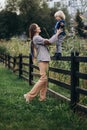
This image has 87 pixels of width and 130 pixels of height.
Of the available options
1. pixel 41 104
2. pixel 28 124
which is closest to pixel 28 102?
pixel 41 104

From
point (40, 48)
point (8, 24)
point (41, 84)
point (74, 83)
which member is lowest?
point (41, 84)

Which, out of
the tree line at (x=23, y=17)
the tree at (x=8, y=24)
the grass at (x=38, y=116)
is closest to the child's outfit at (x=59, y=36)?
the grass at (x=38, y=116)

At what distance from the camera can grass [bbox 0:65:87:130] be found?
717 cm

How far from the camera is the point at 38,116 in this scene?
8.13 meters

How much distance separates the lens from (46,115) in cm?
820

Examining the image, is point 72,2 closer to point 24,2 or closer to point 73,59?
point 73,59

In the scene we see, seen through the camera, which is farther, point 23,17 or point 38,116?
point 23,17

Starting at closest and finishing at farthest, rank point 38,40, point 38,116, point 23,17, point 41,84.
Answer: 1. point 38,116
2. point 38,40
3. point 41,84
4. point 23,17

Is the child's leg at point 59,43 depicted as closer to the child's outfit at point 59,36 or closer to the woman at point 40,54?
the child's outfit at point 59,36

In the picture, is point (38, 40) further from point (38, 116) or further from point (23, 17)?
point (23, 17)

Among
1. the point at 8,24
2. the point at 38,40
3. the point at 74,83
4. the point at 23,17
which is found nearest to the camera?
the point at 74,83

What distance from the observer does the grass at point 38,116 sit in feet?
23.5

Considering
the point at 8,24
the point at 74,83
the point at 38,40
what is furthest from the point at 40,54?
the point at 8,24

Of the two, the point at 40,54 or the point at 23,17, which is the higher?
the point at 23,17
